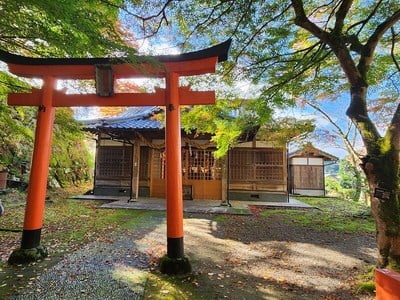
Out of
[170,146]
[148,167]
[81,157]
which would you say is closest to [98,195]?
[148,167]

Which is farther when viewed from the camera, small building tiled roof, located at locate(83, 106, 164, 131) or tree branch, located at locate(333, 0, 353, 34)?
small building tiled roof, located at locate(83, 106, 164, 131)

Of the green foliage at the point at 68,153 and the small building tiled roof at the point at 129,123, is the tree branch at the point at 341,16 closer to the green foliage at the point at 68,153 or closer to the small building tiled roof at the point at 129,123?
the green foliage at the point at 68,153

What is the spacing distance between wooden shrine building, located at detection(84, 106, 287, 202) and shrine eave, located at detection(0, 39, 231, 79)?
7098 millimetres

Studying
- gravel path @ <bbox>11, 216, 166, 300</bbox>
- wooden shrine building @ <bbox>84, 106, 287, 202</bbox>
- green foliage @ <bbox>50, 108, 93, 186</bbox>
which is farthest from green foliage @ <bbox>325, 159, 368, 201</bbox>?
gravel path @ <bbox>11, 216, 166, 300</bbox>

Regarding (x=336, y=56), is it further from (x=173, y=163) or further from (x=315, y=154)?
(x=315, y=154)

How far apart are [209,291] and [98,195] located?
1021 centimetres

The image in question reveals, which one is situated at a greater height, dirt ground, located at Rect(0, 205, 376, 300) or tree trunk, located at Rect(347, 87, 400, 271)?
tree trunk, located at Rect(347, 87, 400, 271)

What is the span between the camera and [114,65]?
156 inches

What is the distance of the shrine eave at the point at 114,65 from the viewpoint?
3.79m

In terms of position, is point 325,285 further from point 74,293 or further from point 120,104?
point 120,104

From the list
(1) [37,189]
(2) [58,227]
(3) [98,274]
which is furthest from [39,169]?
(2) [58,227]

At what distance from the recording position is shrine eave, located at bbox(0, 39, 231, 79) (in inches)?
149

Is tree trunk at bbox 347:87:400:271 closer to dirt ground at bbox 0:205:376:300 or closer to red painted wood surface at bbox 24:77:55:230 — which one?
dirt ground at bbox 0:205:376:300

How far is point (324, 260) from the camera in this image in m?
4.43
